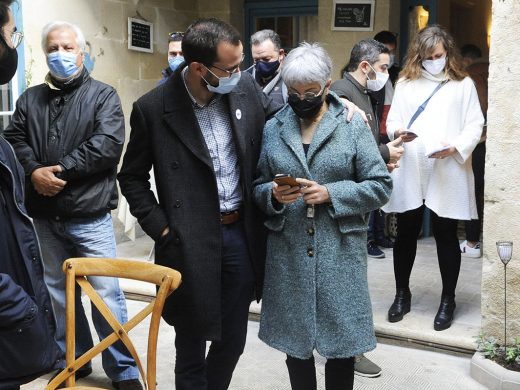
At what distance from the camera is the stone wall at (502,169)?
362 cm

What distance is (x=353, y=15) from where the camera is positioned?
22.0 feet

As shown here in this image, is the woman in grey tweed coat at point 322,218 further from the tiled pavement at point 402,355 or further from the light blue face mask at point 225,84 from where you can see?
the tiled pavement at point 402,355

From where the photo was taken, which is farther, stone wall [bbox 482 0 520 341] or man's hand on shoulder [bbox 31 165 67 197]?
stone wall [bbox 482 0 520 341]

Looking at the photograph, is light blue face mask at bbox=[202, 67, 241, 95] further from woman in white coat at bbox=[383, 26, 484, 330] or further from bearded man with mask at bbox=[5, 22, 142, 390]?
woman in white coat at bbox=[383, 26, 484, 330]

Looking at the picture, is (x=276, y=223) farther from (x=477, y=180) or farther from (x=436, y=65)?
(x=477, y=180)

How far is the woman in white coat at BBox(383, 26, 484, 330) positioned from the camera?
13.8 feet

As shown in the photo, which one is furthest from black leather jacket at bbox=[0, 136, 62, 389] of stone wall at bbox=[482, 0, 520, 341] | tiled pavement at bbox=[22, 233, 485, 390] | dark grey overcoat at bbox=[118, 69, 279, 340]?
stone wall at bbox=[482, 0, 520, 341]

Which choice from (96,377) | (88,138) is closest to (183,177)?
(88,138)

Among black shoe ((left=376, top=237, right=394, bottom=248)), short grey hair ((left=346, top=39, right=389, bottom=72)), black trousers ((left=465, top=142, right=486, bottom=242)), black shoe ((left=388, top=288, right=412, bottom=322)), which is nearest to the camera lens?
short grey hair ((left=346, top=39, right=389, bottom=72))

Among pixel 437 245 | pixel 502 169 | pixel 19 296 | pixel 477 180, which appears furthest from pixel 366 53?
pixel 477 180

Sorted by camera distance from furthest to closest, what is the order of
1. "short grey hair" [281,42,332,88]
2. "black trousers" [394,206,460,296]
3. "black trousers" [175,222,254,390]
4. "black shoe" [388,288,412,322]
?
"black shoe" [388,288,412,322]
"black trousers" [394,206,460,296]
"black trousers" [175,222,254,390]
"short grey hair" [281,42,332,88]

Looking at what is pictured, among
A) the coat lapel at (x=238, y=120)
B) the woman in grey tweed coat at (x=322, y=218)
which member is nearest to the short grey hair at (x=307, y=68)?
the woman in grey tweed coat at (x=322, y=218)

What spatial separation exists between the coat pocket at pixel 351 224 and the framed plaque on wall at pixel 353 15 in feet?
13.9

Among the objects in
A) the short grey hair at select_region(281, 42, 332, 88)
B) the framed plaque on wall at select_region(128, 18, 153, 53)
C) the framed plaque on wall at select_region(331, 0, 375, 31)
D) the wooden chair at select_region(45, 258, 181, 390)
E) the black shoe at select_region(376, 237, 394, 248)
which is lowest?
the black shoe at select_region(376, 237, 394, 248)
